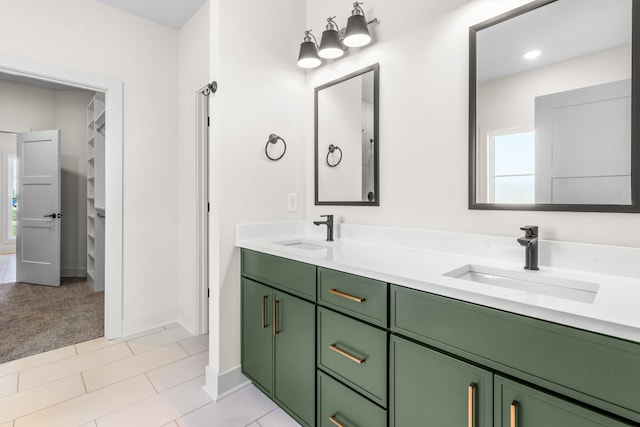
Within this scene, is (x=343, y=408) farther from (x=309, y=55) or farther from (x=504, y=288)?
(x=309, y=55)

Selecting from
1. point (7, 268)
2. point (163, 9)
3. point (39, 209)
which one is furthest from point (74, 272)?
point (163, 9)

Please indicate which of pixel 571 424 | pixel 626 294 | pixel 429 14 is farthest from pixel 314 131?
pixel 571 424

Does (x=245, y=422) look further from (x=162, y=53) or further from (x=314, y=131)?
(x=162, y=53)

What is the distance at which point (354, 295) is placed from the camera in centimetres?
122

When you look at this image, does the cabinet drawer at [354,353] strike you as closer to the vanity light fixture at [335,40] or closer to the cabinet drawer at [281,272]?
the cabinet drawer at [281,272]

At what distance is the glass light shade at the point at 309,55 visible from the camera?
77.2 inches

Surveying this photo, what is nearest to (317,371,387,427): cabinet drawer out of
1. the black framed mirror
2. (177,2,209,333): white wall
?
the black framed mirror

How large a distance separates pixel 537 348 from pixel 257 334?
1369 millimetres

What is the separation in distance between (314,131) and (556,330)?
5.70 ft

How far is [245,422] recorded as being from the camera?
5.33 feet

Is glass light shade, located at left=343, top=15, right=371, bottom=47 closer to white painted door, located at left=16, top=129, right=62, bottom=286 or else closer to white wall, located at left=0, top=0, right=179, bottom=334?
white wall, located at left=0, top=0, right=179, bottom=334

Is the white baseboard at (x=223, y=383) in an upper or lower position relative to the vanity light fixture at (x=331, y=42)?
lower

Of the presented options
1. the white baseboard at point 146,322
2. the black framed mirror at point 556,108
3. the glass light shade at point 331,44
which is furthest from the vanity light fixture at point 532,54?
the white baseboard at point 146,322

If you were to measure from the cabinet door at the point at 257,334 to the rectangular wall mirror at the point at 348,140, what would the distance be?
2.40ft
